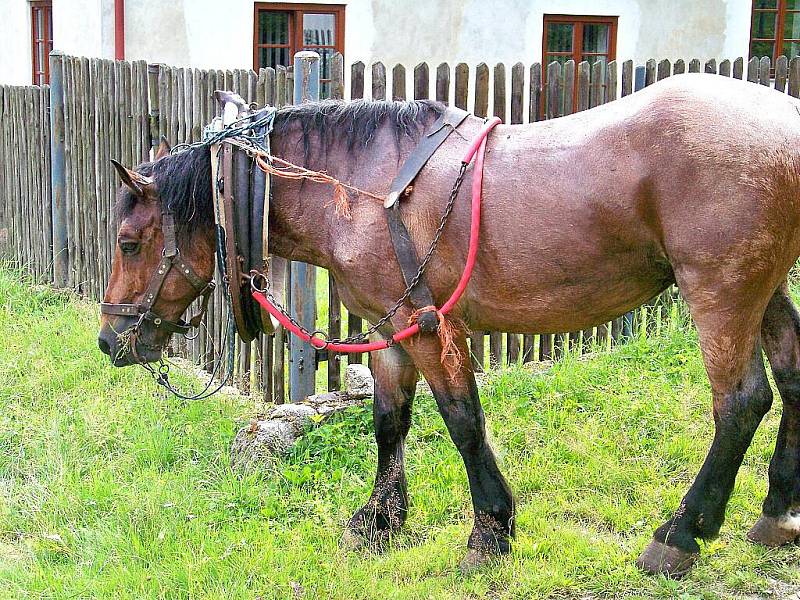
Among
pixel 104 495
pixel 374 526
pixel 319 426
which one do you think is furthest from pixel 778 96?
pixel 104 495

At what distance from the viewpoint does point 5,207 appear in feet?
31.4

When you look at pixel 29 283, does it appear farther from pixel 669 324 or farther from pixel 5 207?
pixel 669 324

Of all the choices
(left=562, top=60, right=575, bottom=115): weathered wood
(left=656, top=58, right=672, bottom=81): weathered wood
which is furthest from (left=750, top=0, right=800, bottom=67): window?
(left=562, top=60, right=575, bottom=115): weathered wood

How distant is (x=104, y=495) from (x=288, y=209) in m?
1.79

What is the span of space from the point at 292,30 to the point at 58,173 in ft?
20.7

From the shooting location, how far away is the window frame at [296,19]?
44.9ft

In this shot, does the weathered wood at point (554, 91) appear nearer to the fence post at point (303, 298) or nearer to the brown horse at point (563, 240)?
the fence post at point (303, 298)

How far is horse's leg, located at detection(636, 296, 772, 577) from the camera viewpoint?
3.67 metres

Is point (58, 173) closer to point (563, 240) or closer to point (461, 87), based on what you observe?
point (461, 87)

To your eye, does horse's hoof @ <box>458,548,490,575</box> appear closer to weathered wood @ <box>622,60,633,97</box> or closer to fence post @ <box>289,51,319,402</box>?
fence post @ <box>289,51,319,402</box>

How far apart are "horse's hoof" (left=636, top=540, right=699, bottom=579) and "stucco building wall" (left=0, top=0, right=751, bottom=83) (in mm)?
10535

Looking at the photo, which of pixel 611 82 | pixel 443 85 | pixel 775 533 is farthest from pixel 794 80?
pixel 775 533

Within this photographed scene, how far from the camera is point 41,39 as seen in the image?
614 inches

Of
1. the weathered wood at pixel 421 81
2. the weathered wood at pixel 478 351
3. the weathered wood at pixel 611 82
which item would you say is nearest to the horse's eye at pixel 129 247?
the weathered wood at pixel 421 81
